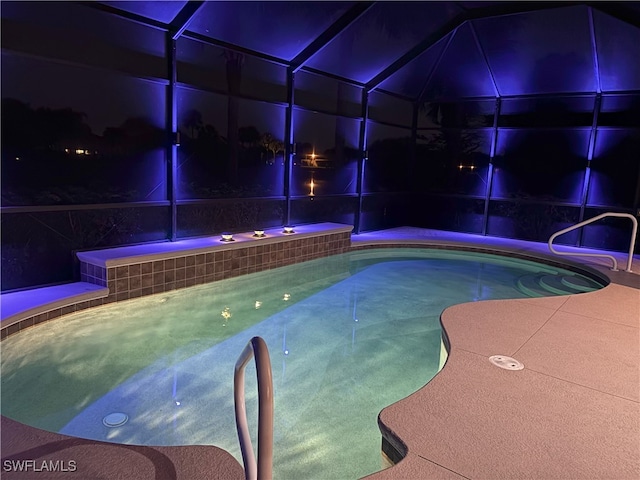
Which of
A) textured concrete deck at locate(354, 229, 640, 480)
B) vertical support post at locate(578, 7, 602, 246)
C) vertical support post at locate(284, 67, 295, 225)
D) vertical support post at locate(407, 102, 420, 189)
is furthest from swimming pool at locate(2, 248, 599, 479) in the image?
vertical support post at locate(407, 102, 420, 189)

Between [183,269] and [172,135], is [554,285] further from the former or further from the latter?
[172,135]

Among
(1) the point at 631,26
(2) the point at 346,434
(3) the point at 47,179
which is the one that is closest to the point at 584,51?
(1) the point at 631,26

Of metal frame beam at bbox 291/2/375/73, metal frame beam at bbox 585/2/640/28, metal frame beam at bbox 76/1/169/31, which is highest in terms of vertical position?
metal frame beam at bbox 585/2/640/28

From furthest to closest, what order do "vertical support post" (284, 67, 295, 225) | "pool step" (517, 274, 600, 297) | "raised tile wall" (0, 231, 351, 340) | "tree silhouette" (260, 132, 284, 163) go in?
"vertical support post" (284, 67, 295, 225), "tree silhouette" (260, 132, 284, 163), "pool step" (517, 274, 600, 297), "raised tile wall" (0, 231, 351, 340)

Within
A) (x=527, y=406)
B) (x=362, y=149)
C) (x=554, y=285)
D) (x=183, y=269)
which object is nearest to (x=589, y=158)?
(x=554, y=285)

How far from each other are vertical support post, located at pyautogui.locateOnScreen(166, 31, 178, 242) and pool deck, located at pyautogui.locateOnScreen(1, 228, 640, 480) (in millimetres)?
3623

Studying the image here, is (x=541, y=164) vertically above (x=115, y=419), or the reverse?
(x=541, y=164)

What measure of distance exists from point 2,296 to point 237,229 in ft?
9.75

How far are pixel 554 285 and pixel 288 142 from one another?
4160 millimetres

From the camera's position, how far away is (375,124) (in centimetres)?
842

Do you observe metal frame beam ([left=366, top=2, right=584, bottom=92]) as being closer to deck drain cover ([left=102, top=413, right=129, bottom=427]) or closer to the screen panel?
the screen panel

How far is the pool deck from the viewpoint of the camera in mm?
1612

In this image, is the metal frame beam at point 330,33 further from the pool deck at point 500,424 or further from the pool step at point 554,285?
the pool deck at point 500,424

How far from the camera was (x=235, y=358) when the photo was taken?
342cm
